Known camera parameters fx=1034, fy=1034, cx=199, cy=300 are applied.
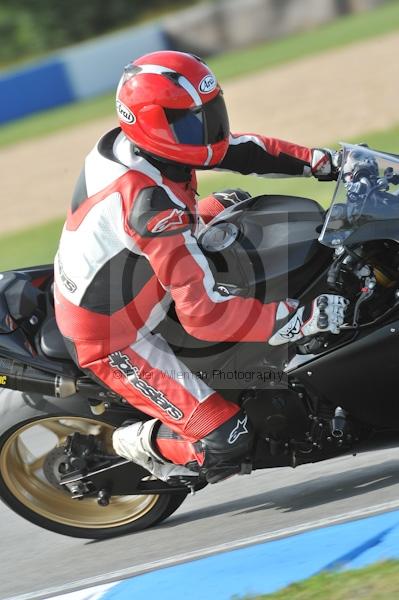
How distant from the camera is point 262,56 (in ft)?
71.2

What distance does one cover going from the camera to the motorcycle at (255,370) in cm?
392

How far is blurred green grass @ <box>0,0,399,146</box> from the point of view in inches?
782

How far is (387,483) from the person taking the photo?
171 inches

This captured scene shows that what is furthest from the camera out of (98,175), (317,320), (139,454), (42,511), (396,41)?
(396,41)

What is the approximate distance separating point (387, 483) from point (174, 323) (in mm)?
1127

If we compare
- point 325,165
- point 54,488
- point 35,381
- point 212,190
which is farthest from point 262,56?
point 35,381

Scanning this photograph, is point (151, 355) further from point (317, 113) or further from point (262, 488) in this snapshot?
point (317, 113)

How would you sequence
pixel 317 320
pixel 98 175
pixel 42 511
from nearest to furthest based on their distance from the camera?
pixel 317 320 < pixel 98 175 < pixel 42 511

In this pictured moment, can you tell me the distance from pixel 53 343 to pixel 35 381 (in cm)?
19

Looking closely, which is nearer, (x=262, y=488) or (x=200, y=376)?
(x=200, y=376)

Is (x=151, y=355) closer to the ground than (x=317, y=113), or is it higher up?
A: closer to the ground

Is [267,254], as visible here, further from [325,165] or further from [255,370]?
[325,165]

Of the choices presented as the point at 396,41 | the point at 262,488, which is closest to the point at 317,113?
the point at 396,41

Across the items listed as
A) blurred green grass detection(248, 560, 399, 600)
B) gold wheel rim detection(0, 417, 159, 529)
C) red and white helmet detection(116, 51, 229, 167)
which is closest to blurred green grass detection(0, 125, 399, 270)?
gold wheel rim detection(0, 417, 159, 529)
